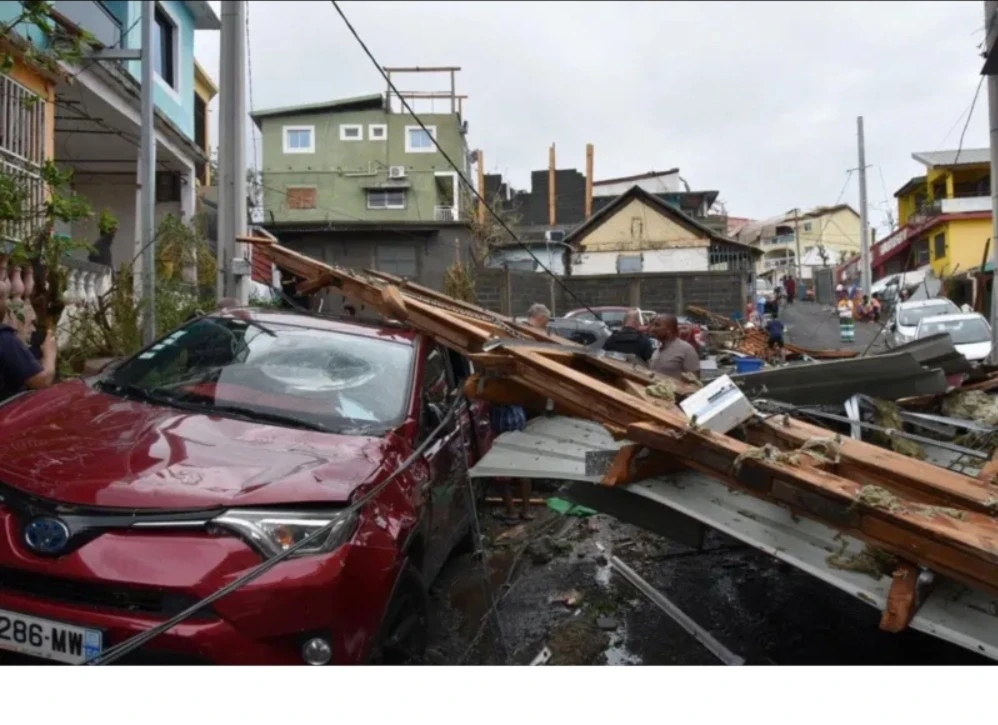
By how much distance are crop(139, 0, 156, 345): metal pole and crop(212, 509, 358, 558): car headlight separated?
18.1ft

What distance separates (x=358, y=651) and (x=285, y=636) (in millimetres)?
299

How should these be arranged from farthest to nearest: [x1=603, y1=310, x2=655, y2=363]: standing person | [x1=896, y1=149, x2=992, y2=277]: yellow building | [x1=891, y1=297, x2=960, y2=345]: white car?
[x1=896, y1=149, x2=992, y2=277]: yellow building
[x1=891, y1=297, x2=960, y2=345]: white car
[x1=603, y1=310, x2=655, y2=363]: standing person

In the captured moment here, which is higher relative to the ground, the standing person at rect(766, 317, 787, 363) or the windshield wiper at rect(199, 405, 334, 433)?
the standing person at rect(766, 317, 787, 363)

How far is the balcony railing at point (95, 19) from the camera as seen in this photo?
1023cm

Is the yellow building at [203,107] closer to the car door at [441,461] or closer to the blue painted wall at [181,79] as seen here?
the blue painted wall at [181,79]

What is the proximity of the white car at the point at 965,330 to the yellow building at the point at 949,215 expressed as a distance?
17187mm

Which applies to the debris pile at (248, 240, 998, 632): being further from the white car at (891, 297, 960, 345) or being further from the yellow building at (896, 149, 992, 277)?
the yellow building at (896, 149, 992, 277)

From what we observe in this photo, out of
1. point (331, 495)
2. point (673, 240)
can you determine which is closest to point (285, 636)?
point (331, 495)

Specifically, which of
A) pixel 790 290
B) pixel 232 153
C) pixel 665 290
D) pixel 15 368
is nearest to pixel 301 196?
pixel 665 290

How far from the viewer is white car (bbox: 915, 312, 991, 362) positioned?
14.7 meters

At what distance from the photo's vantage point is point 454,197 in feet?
115

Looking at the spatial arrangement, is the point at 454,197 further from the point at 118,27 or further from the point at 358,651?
the point at 358,651

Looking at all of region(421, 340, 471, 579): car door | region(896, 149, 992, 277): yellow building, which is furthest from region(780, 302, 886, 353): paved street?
region(421, 340, 471, 579): car door

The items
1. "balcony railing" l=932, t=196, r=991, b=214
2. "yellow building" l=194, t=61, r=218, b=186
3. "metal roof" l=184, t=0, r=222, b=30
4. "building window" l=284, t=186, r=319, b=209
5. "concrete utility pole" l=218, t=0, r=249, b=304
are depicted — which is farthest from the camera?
"building window" l=284, t=186, r=319, b=209
